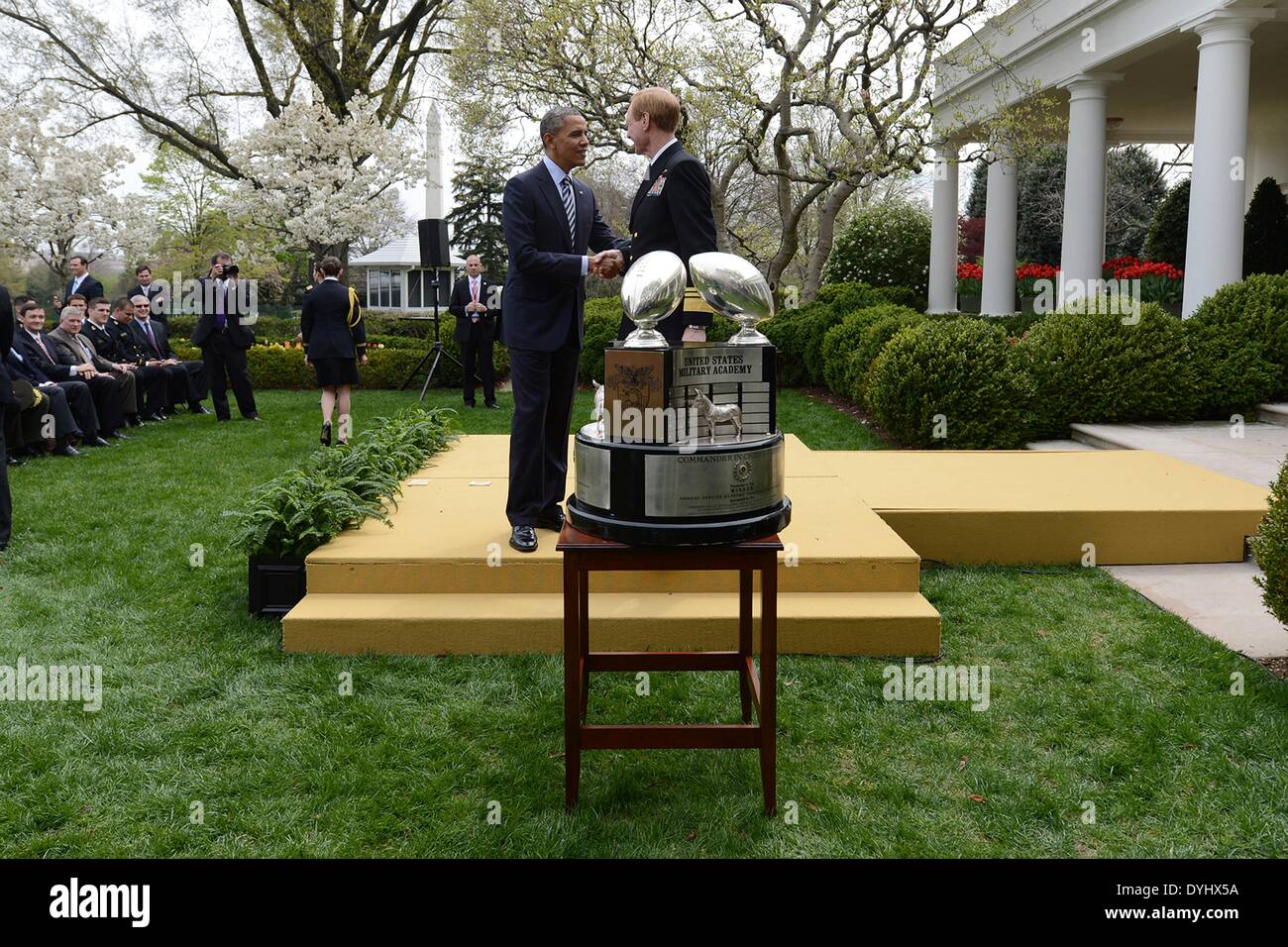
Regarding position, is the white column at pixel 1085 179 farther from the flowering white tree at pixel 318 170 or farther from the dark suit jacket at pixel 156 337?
the flowering white tree at pixel 318 170

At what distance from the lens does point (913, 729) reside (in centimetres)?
386

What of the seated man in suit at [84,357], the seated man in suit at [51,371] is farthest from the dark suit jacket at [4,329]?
the seated man in suit at [84,357]

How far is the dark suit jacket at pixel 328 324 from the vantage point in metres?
10.4

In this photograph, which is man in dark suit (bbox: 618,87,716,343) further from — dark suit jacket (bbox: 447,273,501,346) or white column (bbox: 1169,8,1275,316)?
white column (bbox: 1169,8,1275,316)

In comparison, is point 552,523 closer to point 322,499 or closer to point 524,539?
point 524,539

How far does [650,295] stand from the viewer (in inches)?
120

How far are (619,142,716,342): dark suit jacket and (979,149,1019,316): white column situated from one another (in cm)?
1519

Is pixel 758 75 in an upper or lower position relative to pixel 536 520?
upper

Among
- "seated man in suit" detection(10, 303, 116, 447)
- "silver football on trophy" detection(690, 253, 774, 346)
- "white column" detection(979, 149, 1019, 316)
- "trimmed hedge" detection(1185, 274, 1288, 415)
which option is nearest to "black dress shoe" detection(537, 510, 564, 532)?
"silver football on trophy" detection(690, 253, 774, 346)

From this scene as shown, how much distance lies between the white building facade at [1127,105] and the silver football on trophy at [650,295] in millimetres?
10785
